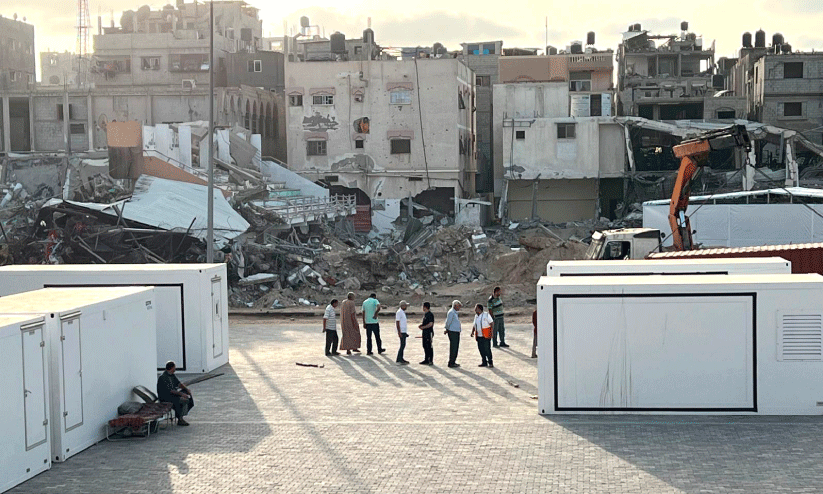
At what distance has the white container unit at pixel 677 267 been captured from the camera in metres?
19.8

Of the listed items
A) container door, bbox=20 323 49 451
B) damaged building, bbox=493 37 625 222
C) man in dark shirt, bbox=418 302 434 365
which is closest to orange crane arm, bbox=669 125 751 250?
man in dark shirt, bbox=418 302 434 365

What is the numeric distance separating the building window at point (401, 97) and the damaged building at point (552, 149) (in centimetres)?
570

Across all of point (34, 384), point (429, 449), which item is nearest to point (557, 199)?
point (429, 449)

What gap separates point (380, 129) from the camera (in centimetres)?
5991

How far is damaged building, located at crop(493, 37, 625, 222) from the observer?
194ft

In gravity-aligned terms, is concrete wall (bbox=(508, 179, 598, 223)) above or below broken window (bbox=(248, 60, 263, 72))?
below

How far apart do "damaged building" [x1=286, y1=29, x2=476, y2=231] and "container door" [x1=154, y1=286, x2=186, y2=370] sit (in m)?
38.8

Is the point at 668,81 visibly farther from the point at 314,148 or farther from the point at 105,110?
the point at 105,110

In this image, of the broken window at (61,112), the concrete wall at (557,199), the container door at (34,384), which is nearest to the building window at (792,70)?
the concrete wall at (557,199)

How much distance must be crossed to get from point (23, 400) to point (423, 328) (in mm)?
9689

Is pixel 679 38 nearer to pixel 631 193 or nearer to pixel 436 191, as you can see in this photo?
pixel 631 193

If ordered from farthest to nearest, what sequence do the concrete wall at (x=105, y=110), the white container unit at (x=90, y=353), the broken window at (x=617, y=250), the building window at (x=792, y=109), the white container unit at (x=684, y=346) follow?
the concrete wall at (x=105, y=110)
the building window at (x=792, y=109)
the broken window at (x=617, y=250)
the white container unit at (x=684, y=346)
the white container unit at (x=90, y=353)

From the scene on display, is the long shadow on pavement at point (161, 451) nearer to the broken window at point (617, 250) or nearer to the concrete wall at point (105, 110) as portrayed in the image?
the broken window at point (617, 250)

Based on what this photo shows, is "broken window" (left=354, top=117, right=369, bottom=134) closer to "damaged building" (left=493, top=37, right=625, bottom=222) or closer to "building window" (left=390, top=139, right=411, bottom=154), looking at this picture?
"building window" (left=390, top=139, right=411, bottom=154)
